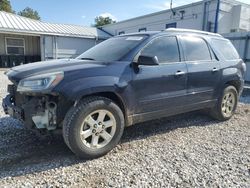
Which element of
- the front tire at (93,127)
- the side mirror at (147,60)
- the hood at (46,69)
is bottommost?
the front tire at (93,127)

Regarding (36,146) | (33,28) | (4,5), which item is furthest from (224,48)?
(4,5)

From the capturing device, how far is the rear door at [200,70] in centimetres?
456

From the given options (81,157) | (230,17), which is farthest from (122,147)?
(230,17)

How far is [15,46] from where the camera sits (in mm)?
19719

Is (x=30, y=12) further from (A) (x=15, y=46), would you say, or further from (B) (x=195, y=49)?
(B) (x=195, y=49)

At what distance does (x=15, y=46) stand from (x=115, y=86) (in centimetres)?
1884

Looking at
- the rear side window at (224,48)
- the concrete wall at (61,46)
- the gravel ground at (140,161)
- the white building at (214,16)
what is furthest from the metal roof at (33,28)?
→ the rear side window at (224,48)

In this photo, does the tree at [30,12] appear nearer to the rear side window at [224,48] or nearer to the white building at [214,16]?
the white building at [214,16]

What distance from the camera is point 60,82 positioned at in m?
3.17

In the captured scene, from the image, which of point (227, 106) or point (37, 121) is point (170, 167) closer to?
point (37, 121)

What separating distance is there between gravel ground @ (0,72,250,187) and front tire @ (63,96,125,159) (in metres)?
0.18

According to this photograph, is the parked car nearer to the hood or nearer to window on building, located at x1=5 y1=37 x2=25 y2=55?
the hood

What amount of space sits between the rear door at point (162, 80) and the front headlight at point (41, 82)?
1176 millimetres

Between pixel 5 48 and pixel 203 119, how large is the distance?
716 inches
